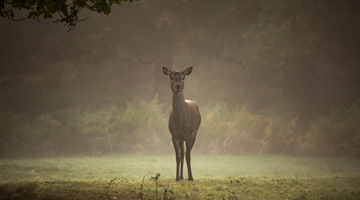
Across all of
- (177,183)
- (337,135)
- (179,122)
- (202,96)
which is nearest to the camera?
(177,183)

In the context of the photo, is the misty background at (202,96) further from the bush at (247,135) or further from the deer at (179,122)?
the deer at (179,122)

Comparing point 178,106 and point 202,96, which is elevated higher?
point 202,96

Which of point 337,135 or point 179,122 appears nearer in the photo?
point 179,122

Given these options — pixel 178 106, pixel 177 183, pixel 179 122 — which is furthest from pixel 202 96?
pixel 177 183

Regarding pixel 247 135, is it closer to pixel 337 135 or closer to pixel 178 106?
pixel 337 135

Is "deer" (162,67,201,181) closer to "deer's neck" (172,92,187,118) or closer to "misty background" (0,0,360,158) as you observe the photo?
"deer's neck" (172,92,187,118)

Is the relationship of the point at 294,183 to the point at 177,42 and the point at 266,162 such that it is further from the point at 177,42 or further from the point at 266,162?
the point at 177,42

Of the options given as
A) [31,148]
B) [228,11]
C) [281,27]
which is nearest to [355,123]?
[281,27]

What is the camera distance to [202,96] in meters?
26.6

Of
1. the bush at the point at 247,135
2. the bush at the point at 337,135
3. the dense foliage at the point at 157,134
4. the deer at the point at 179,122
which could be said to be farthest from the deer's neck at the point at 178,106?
the bush at the point at 337,135

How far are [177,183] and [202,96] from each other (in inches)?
709

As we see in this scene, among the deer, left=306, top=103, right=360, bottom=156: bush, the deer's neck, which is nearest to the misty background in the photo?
left=306, top=103, right=360, bottom=156: bush

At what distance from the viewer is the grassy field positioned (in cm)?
703

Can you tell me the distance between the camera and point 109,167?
43.5ft
